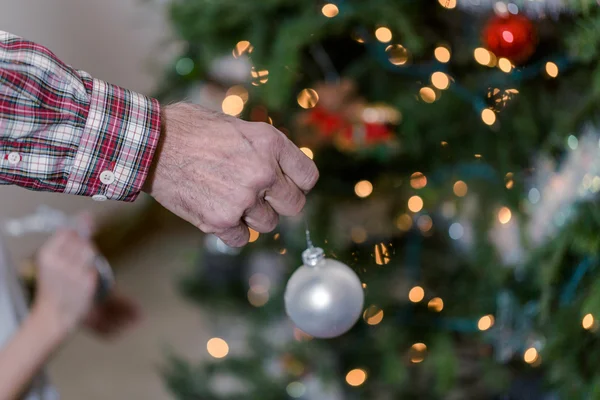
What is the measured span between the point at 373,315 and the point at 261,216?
0.71 metres

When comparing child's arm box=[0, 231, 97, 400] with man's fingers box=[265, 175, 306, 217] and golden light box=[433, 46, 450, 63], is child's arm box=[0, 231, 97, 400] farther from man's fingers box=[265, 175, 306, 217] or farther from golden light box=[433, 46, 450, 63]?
golden light box=[433, 46, 450, 63]

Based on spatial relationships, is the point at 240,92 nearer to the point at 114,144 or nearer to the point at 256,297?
the point at 256,297

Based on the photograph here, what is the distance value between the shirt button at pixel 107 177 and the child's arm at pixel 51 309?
365mm

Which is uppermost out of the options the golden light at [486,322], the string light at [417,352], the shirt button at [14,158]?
the shirt button at [14,158]

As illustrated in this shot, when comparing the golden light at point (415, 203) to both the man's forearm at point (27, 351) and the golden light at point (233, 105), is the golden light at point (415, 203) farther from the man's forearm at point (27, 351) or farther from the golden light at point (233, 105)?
the man's forearm at point (27, 351)

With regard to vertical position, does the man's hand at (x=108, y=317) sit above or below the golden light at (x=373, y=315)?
below

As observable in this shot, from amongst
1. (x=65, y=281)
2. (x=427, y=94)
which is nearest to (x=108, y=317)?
(x=65, y=281)

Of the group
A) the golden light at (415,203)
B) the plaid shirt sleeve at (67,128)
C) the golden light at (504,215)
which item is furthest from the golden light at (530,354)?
the plaid shirt sleeve at (67,128)

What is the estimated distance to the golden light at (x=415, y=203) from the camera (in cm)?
126

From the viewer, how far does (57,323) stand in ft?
3.00

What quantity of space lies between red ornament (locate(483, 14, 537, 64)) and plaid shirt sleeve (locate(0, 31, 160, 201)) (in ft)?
1.87

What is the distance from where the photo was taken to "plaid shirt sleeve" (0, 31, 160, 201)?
23.4 inches

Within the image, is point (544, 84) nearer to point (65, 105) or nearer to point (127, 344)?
point (65, 105)

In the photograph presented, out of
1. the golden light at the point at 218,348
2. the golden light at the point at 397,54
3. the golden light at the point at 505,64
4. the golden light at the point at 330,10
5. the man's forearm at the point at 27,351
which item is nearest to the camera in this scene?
the man's forearm at the point at 27,351
